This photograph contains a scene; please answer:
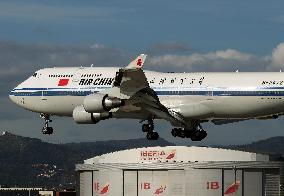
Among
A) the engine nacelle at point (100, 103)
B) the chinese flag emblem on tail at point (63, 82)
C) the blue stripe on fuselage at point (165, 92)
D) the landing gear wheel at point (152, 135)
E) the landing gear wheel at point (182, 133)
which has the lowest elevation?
the landing gear wheel at point (152, 135)

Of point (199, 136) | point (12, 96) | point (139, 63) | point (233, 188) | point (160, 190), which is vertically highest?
point (139, 63)

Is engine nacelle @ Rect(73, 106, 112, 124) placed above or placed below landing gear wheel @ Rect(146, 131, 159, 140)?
above

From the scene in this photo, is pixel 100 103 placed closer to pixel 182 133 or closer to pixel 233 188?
pixel 182 133

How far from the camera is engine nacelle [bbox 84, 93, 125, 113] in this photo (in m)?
98.1

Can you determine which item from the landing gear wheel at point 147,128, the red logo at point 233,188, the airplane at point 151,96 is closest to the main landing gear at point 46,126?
the airplane at point 151,96

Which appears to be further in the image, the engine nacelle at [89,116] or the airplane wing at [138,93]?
the engine nacelle at [89,116]

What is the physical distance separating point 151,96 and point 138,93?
1.41 metres

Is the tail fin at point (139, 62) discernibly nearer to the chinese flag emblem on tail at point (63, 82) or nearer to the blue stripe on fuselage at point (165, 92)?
the blue stripe on fuselage at point (165, 92)

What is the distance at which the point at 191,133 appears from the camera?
109188 mm

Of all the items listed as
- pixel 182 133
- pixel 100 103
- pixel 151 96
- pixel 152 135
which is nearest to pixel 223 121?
pixel 182 133

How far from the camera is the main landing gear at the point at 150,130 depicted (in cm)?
10612

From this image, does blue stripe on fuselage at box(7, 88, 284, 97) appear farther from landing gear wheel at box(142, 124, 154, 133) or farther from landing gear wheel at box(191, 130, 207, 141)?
landing gear wheel at box(191, 130, 207, 141)

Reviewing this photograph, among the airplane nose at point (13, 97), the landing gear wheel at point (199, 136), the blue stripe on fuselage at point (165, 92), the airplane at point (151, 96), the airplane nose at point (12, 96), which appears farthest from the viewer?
the airplane nose at point (12, 96)

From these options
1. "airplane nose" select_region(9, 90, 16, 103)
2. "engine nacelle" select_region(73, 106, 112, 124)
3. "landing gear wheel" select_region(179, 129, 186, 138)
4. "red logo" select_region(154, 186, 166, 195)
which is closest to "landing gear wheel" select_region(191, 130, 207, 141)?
"landing gear wheel" select_region(179, 129, 186, 138)
